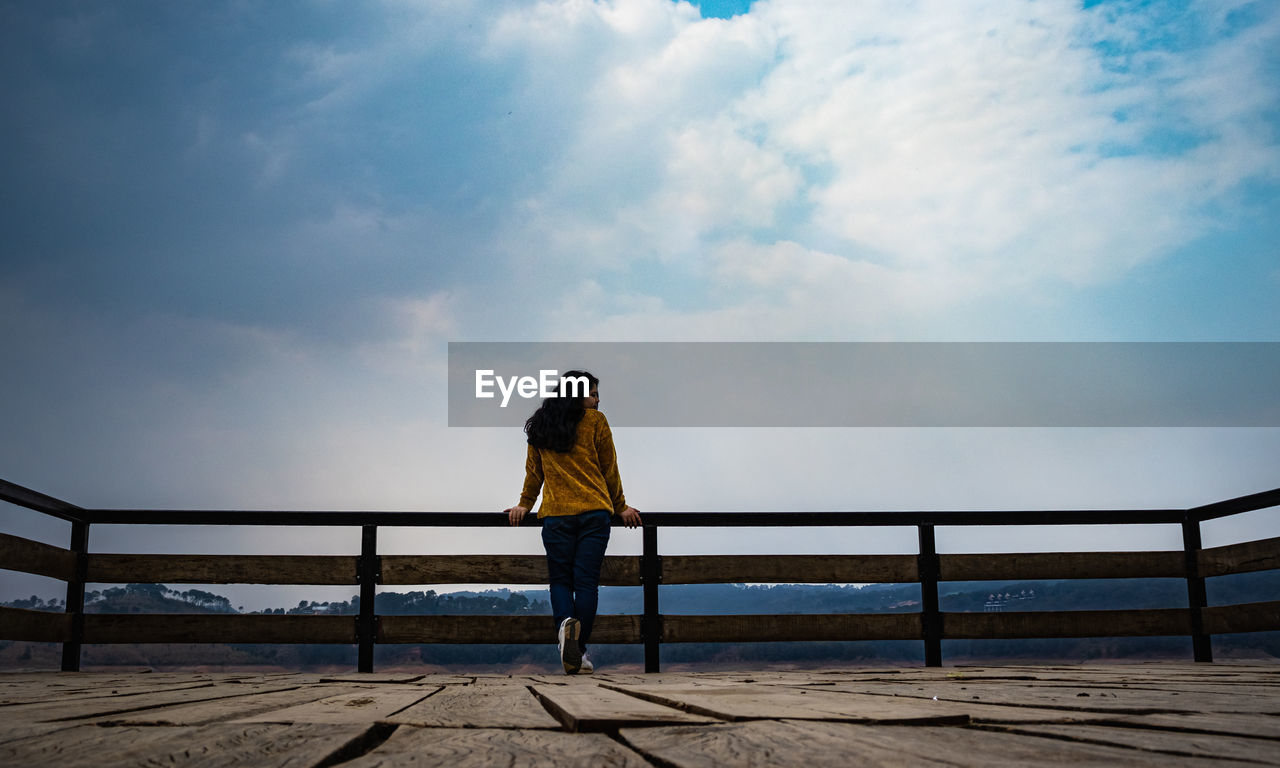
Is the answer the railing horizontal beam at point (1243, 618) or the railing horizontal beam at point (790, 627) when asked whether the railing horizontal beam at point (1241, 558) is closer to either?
the railing horizontal beam at point (1243, 618)

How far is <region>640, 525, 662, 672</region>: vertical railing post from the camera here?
5.66 m

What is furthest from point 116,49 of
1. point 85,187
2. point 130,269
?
point 130,269

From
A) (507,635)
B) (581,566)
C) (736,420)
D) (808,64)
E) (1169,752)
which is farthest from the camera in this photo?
(808,64)

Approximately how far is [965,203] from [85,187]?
1823cm

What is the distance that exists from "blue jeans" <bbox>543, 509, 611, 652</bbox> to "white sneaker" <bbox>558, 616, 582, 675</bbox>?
35cm

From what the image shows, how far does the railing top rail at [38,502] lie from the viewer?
15.5 ft

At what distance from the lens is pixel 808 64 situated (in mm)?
16219

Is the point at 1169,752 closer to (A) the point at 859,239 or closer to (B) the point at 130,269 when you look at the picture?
(A) the point at 859,239

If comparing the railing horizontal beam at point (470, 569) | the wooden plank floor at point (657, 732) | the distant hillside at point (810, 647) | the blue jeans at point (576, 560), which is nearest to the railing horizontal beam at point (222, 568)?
the railing horizontal beam at point (470, 569)

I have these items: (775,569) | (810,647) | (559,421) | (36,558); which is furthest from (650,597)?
(810,647)

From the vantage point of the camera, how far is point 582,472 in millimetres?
→ 5070

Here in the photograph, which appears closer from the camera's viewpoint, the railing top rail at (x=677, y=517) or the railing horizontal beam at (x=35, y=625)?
the railing horizontal beam at (x=35, y=625)

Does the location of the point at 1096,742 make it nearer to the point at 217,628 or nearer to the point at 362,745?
the point at 362,745

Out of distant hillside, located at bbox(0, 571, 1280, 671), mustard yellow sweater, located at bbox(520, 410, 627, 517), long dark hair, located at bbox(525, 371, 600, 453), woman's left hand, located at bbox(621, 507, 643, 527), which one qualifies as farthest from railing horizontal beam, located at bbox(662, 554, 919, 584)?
distant hillside, located at bbox(0, 571, 1280, 671)
